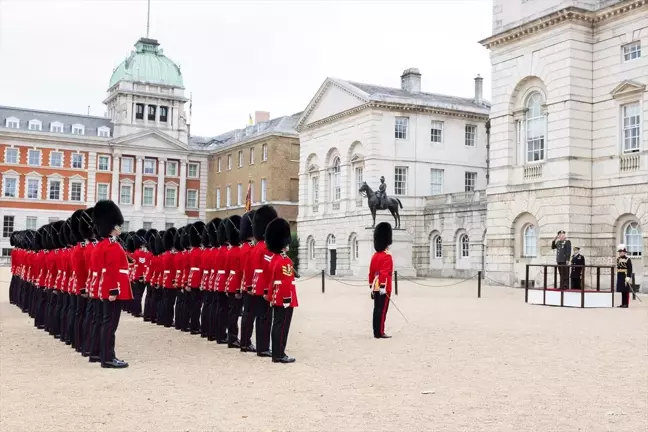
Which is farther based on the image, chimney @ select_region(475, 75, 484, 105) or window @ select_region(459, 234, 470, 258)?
chimney @ select_region(475, 75, 484, 105)

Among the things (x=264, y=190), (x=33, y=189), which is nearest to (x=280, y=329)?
(x=264, y=190)

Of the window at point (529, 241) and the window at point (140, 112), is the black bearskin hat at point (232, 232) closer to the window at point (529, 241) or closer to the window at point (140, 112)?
the window at point (529, 241)

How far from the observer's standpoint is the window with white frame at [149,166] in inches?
2694

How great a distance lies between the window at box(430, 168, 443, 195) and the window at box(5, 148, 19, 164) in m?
36.8

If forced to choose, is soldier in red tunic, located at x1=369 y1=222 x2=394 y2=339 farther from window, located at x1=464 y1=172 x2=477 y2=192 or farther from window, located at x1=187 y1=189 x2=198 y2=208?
window, located at x1=187 y1=189 x2=198 y2=208

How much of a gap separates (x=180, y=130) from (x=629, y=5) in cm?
5031

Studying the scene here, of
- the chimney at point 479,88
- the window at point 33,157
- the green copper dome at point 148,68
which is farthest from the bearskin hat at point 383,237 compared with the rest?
the green copper dome at point 148,68

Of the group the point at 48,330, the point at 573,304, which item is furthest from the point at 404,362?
the point at 573,304

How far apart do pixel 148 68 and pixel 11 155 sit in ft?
49.4

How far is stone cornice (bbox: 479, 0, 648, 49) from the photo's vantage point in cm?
2662

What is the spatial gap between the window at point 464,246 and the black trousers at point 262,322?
27942mm

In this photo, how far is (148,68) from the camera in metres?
70.8

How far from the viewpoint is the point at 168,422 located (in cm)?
680

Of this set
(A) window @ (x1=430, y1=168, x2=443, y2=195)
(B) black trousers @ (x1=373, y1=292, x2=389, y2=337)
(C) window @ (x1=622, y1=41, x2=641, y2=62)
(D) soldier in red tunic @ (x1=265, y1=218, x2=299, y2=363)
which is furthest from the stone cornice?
(D) soldier in red tunic @ (x1=265, y1=218, x2=299, y2=363)
